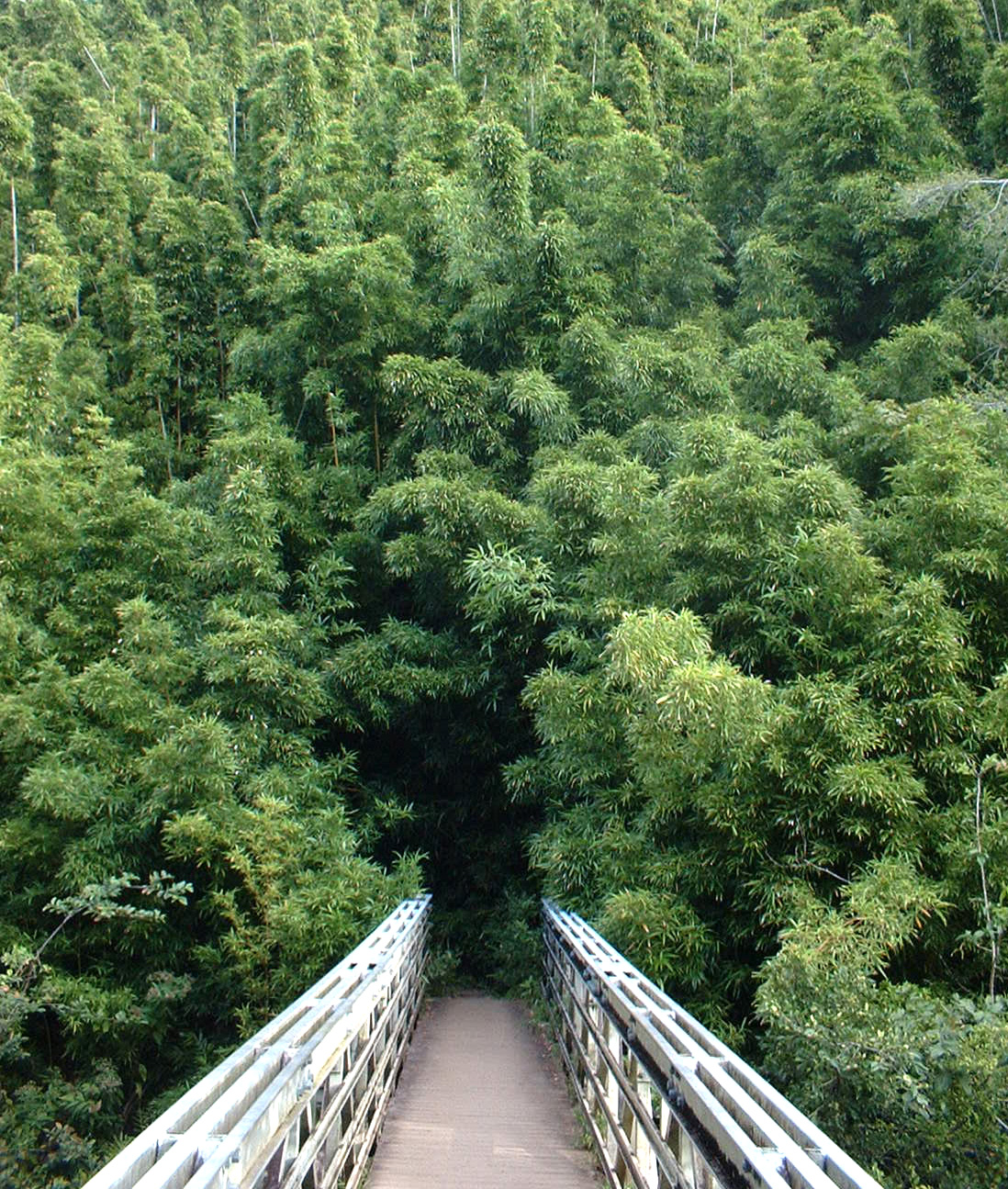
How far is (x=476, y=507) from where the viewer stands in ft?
24.0

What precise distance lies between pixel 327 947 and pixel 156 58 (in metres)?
17.3

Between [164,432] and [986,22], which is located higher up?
[986,22]

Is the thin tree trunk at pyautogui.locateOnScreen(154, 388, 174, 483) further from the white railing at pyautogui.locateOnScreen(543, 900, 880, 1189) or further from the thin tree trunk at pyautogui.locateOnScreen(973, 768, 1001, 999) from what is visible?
the thin tree trunk at pyautogui.locateOnScreen(973, 768, 1001, 999)

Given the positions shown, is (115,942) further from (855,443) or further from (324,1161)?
(855,443)

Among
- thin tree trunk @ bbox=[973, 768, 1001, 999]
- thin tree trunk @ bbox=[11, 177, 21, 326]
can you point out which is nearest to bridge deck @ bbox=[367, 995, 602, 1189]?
thin tree trunk @ bbox=[973, 768, 1001, 999]

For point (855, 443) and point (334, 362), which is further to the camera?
point (334, 362)

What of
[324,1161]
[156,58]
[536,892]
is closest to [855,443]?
[536,892]

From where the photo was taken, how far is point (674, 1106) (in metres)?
2.14

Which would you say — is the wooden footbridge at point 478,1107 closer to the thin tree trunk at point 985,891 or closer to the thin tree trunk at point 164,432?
the thin tree trunk at point 985,891

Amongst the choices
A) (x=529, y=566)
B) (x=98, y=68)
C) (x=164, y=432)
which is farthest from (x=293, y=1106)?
(x=98, y=68)

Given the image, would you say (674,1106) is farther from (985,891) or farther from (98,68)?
(98,68)

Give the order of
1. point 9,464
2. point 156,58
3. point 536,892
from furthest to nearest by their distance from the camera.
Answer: point 156,58
point 536,892
point 9,464

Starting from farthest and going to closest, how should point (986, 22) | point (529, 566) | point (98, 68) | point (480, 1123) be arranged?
point (98, 68) → point (986, 22) → point (529, 566) → point (480, 1123)

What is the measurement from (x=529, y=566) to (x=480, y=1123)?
4032mm
